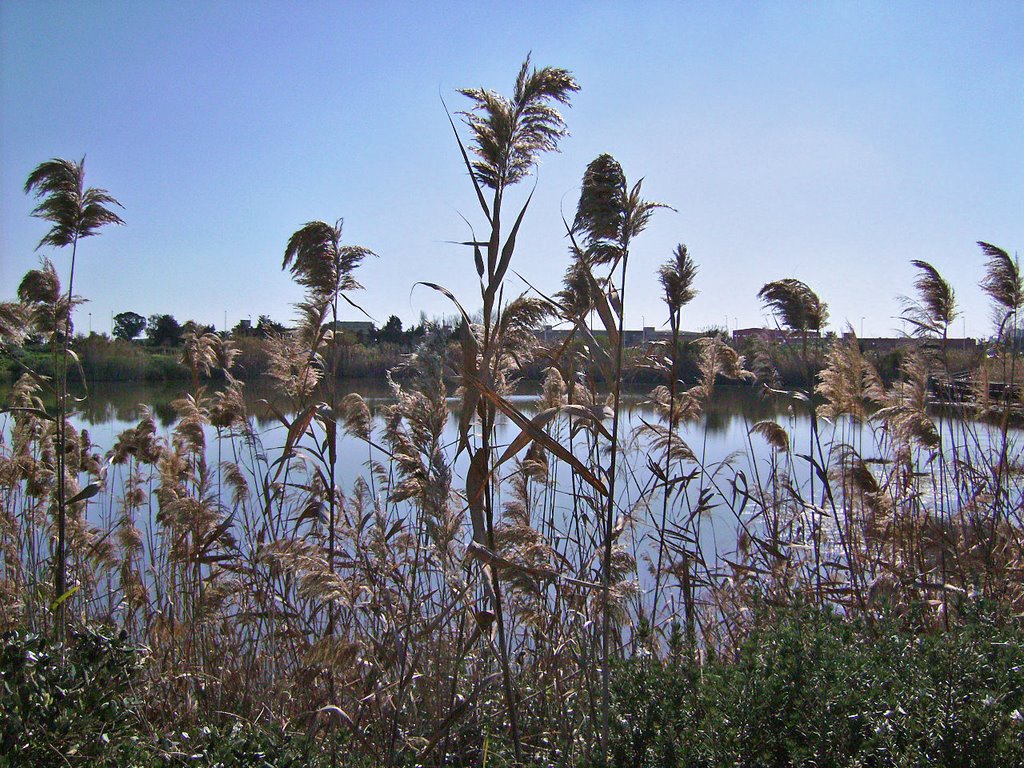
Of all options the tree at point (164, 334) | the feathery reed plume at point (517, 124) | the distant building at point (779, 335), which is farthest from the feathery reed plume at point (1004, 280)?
the tree at point (164, 334)

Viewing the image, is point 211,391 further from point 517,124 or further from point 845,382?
point 517,124

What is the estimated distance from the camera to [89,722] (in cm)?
191

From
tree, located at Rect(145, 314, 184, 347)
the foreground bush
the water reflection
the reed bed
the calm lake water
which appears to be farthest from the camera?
tree, located at Rect(145, 314, 184, 347)

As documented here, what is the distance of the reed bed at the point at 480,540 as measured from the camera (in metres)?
2.15

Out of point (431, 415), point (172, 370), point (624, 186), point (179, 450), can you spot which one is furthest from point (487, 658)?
point (172, 370)

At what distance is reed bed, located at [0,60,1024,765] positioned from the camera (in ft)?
7.07

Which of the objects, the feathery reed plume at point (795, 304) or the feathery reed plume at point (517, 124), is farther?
the feathery reed plume at point (795, 304)

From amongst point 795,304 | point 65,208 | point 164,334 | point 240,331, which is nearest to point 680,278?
point 795,304

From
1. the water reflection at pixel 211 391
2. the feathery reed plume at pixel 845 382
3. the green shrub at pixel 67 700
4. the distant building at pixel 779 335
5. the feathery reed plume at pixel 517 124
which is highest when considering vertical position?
the feathery reed plume at pixel 517 124

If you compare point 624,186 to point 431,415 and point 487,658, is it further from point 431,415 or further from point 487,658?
point 487,658

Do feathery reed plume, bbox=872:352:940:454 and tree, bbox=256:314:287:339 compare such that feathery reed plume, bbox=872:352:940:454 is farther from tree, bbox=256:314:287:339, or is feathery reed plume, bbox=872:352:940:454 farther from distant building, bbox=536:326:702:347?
tree, bbox=256:314:287:339

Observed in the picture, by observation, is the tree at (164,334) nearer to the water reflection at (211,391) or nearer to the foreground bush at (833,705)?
the water reflection at (211,391)

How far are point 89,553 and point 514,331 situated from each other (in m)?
3.69

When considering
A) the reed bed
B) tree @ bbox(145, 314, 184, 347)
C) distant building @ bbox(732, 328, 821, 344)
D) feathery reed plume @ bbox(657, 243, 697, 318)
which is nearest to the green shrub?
the reed bed
